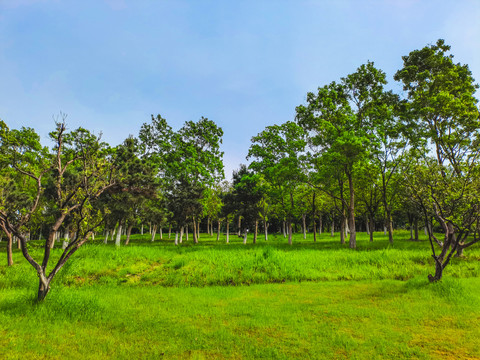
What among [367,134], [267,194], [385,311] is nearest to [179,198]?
[267,194]

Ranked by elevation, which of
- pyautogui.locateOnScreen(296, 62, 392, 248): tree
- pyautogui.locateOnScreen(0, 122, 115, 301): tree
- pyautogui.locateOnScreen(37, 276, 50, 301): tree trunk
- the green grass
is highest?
pyautogui.locateOnScreen(296, 62, 392, 248): tree

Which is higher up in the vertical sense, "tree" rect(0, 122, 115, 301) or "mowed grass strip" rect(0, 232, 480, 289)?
"tree" rect(0, 122, 115, 301)

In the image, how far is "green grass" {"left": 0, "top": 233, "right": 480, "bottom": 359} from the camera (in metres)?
7.20

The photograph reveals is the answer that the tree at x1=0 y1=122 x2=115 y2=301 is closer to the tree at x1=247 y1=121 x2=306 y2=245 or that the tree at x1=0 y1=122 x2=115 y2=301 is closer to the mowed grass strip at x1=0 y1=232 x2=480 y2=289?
the mowed grass strip at x1=0 y1=232 x2=480 y2=289

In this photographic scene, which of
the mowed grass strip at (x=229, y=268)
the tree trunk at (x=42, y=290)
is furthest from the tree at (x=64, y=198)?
the mowed grass strip at (x=229, y=268)

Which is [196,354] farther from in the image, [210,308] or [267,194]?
[267,194]

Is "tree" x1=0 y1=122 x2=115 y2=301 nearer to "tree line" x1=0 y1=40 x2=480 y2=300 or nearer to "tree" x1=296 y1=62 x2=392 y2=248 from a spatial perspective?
"tree line" x1=0 y1=40 x2=480 y2=300

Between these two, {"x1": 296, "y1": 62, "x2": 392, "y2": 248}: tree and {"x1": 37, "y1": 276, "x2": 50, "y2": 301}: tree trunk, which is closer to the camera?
{"x1": 37, "y1": 276, "x2": 50, "y2": 301}: tree trunk

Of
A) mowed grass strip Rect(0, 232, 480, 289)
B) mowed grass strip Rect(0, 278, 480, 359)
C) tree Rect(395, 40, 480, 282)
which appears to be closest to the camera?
mowed grass strip Rect(0, 278, 480, 359)

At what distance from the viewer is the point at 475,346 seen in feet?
23.3

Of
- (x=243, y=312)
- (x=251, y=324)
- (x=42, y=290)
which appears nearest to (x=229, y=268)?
(x=243, y=312)

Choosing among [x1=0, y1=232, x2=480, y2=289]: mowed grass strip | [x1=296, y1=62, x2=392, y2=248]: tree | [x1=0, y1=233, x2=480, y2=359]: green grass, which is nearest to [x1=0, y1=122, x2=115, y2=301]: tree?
[x1=0, y1=233, x2=480, y2=359]: green grass

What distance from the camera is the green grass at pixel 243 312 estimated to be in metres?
7.20

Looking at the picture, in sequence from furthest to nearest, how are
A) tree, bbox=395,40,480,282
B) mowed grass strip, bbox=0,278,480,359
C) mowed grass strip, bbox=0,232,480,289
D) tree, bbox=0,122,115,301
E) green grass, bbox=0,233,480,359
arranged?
tree, bbox=395,40,480,282 < mowed grass strip, bbox=0,232,480,289 < tree, bbox=0,122,115,301 < green grass, bbox=0,233,480,359 < mowed grass strip, bbox=0,278,480,359
